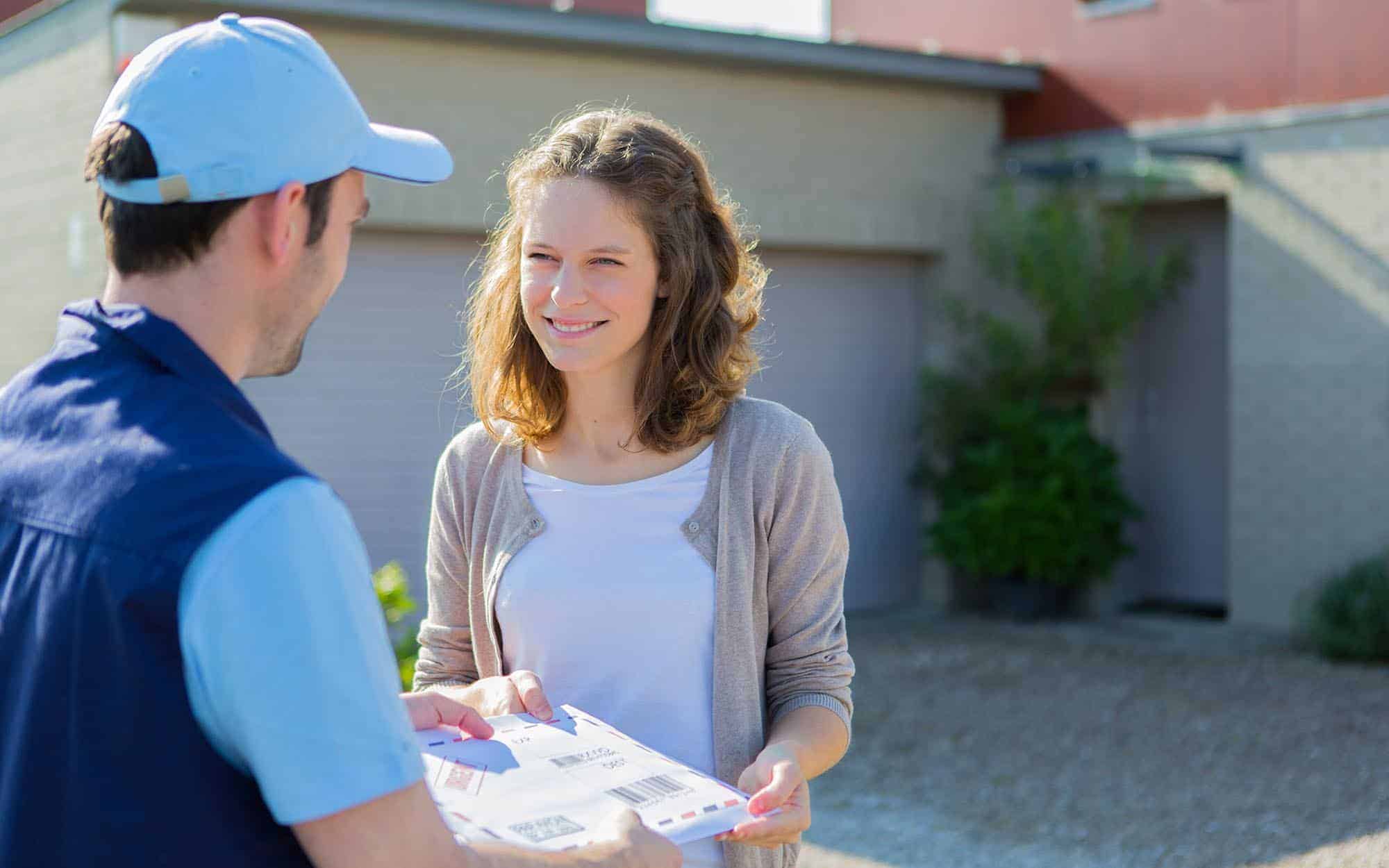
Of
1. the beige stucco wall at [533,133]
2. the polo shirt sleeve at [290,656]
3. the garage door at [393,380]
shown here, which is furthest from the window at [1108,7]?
the polo shirt sleeve at [290,656]

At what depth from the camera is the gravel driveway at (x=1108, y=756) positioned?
5.48 m

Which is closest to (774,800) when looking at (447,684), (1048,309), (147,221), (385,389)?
(447,684)

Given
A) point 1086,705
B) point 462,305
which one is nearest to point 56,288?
point 462,305

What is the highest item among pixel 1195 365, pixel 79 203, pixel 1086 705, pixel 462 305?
pixel 79 203

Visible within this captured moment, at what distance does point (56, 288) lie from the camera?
8320 mm

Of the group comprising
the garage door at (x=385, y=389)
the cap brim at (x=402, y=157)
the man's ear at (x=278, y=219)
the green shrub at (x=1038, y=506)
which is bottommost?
the green shrub at (x=1038, y=506)

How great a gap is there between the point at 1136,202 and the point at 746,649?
839 centimetres

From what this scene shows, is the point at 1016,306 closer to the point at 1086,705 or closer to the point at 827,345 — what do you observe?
the point at 827,345

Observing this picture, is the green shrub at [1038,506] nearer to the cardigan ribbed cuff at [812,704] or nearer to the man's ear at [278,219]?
the cardigan ribbed cuff at [812,704]

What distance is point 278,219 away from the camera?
1375mm

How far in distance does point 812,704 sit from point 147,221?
128 centimetres

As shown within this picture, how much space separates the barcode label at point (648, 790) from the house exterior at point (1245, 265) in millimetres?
8075

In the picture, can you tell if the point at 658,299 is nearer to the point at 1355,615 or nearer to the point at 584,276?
the point at 584,276

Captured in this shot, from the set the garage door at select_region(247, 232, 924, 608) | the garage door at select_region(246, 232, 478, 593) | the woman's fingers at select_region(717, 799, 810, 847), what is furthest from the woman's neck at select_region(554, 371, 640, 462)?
the garage door at select_region(246, 232, 478, 593)
